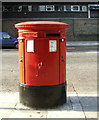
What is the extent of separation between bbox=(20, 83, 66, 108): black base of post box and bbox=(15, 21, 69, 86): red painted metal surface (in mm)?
103

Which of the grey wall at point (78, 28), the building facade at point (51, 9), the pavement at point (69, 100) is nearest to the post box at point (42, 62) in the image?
the pavement at point (69, 100)

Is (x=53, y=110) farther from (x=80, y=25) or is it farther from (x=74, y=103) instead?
(x=80, y=25)

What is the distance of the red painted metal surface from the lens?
4301 millimetres

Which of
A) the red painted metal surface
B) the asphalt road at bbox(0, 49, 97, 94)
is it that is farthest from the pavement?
the red painted metal surface

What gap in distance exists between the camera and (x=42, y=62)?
437cm

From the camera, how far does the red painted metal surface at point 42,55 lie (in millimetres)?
4301

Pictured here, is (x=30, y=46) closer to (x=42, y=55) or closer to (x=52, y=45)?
(x=42, y=55)

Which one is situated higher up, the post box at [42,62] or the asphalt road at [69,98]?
the post box at [42,62]

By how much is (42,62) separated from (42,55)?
0.14 m

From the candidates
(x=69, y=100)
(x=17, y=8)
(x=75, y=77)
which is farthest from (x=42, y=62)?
(x=17, y=8)

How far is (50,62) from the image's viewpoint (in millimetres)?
4410

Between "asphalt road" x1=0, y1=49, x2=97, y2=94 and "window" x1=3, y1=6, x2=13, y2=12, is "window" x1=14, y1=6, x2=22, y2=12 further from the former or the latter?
"asphalt road" x1=0, y1=49, x2=97, y2=94

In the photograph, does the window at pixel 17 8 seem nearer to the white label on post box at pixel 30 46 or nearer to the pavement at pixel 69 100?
the pavement at pixel 69 100

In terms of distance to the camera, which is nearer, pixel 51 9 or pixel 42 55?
pixel 42 55
